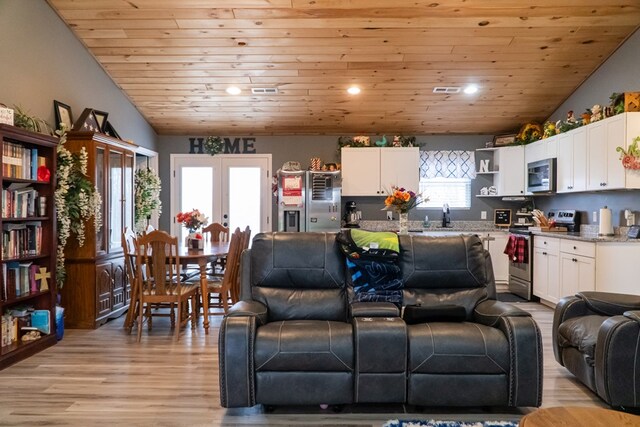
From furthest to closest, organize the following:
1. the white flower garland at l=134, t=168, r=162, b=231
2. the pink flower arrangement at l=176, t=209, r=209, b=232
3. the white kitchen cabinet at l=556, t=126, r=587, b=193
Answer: the white flower garland at l=134, t=168, r=162, b=231, the white kitchen cabinet at l=556, t=126, r=587, b=193, the pink flower arrangement at l=176, t=209, r=209, b=232

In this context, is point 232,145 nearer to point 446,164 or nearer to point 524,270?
point 446,164

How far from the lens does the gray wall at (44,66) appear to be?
4047 mm

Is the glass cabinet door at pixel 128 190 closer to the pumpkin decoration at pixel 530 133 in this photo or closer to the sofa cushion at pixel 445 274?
the sofa cushion at pixel 445 274

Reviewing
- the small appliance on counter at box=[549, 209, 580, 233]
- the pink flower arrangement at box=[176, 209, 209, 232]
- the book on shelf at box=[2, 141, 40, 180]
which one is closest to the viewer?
the book on shelf at box=[2, 141, 40, 180]

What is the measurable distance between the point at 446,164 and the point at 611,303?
4.36 m

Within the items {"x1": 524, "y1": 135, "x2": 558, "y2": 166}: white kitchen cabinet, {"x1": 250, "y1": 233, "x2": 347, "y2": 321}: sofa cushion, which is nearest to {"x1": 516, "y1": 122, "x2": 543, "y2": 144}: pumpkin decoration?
{"x1": 524, "y1": 135, "x2": 558, "y2": 166}: white kitchen cabinet

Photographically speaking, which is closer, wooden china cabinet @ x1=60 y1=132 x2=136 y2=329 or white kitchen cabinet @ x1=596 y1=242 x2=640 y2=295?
white kitchen cabinet @ x1=596 y1=242 x2=640 y2=295

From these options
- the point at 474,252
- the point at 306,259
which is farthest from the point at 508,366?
the point at 306,259

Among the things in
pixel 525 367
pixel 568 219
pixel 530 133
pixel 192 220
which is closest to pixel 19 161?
pixel 192 220

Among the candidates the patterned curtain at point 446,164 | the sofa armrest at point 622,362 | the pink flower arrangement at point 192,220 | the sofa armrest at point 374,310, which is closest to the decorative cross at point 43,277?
the pink flower arrangement at point 192,220

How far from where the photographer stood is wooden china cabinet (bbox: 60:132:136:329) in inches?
178

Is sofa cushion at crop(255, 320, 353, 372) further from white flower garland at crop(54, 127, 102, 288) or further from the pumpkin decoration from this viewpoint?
the pumpkin decoration

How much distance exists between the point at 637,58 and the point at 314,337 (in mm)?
4852

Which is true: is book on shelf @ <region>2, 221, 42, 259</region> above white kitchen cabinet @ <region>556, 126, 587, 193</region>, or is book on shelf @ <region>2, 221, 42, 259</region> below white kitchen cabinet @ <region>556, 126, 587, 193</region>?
below
